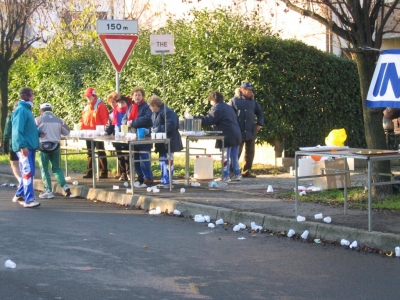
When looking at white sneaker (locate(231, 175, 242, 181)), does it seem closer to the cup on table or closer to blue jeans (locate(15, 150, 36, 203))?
the cup on table

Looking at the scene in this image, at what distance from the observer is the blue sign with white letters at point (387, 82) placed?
349 inches

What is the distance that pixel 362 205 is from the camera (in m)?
11.0

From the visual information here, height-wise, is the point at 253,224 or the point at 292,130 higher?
the point at 292,130

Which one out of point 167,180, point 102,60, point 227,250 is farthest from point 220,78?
point 227,250

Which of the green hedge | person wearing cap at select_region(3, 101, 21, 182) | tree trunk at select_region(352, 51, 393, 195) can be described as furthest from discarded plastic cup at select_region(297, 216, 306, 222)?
the green hedge

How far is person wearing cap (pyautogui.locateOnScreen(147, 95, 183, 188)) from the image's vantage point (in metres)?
13.6

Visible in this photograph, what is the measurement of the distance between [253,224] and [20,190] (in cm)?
462

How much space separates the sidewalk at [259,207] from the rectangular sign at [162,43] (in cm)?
242

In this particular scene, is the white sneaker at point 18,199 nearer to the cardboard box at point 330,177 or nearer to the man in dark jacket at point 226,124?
the man in dark jacket at point 226,124

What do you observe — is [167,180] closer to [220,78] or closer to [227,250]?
[220,78]

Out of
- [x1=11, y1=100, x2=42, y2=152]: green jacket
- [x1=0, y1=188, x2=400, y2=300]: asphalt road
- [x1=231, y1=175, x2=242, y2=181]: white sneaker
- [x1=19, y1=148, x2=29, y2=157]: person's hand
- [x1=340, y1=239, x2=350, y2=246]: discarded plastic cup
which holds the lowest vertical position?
[x1=0, y1=188, x2=400, y2=300]: asphalt road

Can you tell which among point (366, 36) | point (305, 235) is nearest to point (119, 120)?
point (366, 36)

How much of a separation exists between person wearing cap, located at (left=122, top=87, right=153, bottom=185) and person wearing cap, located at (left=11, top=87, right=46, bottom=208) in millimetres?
2212

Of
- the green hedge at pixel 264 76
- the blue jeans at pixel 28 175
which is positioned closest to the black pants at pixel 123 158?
the green hedge at pixel 264 76
